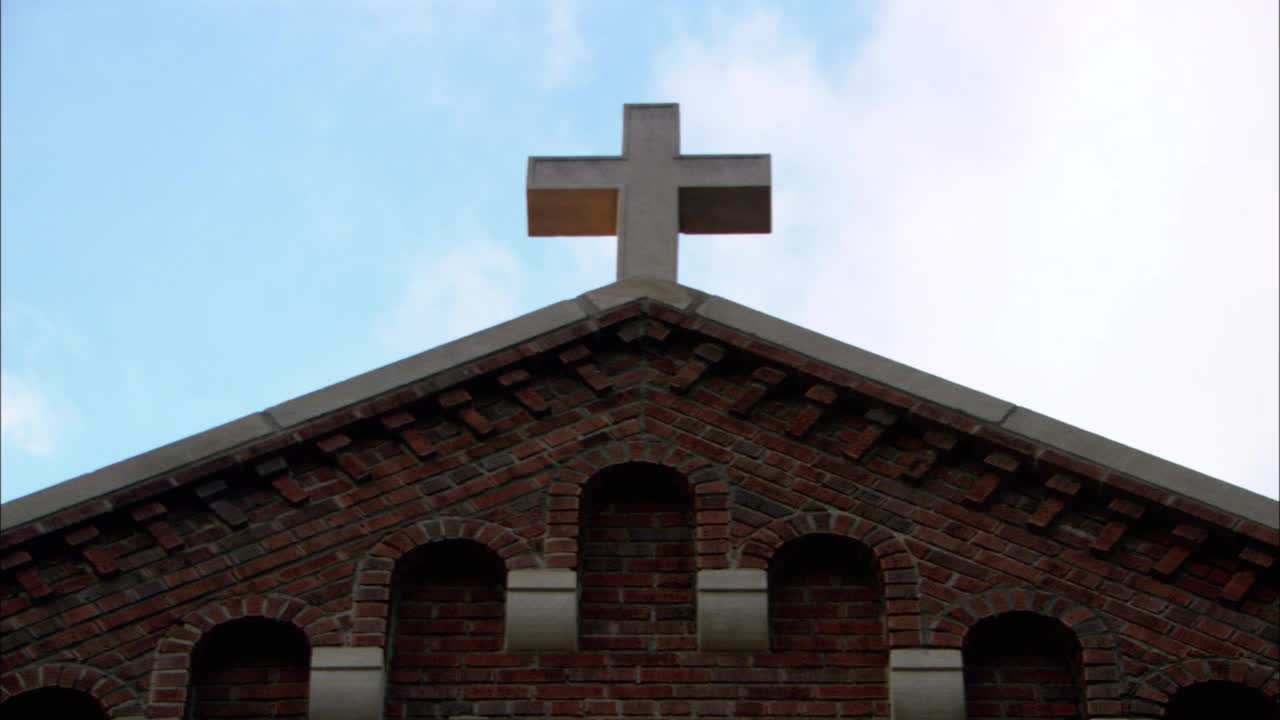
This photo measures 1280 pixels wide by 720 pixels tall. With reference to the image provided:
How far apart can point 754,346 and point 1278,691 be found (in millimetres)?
3204

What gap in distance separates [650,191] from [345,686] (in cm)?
361

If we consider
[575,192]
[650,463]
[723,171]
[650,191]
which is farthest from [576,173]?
[650,463]

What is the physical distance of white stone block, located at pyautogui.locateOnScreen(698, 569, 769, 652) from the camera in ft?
32.6

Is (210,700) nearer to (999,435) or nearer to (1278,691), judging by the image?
(999,435)

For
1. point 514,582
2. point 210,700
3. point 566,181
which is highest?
point 566,181

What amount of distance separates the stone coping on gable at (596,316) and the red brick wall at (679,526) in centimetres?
7

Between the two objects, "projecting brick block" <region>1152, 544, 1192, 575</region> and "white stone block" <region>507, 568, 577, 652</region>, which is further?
"projecting brick block" <region>1152, 544, 1192, 575</region>

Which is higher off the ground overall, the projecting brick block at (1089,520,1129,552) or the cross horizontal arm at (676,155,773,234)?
the cross horizontal arm at (676,155,773,234)

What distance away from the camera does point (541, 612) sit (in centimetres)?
995

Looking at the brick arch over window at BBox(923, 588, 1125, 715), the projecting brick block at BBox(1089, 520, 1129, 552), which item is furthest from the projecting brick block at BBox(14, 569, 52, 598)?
the projecting brick block at BBox(1089, 520, 1129, 552)

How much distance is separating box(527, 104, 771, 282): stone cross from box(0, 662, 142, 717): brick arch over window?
148 inches

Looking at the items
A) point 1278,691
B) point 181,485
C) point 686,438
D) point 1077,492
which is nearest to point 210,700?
point 181,485

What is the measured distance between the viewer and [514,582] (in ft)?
32.8

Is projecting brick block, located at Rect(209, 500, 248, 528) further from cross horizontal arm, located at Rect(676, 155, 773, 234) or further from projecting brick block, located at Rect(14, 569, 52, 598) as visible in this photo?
cross horizontal arm, located at Rect(676, 155, 773, 234)
